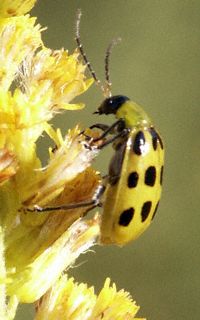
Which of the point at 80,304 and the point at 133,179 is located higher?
the point at 133,179

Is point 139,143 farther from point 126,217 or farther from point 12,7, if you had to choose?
point 12,7

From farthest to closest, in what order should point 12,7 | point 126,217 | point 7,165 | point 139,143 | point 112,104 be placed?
point 112,104 → point 139,143 → point 126,217 → point 12,7 → point 7,165

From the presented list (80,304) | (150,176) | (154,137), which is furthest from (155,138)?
(80,304)

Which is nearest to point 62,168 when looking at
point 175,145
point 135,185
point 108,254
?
point 135,185

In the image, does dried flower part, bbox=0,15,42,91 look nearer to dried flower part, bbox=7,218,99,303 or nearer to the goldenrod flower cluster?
the goldenrod flower cluster

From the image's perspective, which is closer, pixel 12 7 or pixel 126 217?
pixel 12 7

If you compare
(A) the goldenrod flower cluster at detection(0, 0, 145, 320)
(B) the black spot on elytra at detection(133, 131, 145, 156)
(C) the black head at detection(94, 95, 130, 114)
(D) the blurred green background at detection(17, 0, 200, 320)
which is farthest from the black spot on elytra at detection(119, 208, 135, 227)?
(D) the blurred green background at detection(17, 0, 200, 320)

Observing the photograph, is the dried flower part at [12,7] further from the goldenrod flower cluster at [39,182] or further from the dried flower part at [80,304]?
the dried flower part at [80,304]

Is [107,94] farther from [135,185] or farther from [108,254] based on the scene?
[108,254]
